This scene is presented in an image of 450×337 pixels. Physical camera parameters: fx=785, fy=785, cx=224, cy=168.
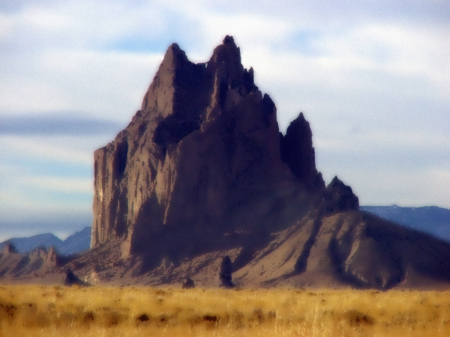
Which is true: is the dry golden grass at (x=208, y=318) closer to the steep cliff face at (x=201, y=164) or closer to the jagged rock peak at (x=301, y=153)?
the steep cliff face at (x=201, y=164)

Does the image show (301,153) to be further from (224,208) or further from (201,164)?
(201,164)

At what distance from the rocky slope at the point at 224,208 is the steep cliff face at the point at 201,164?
18 cm

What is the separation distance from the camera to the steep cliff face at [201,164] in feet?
398

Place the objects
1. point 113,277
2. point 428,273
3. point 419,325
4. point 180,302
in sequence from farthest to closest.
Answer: point 113,277, point 428,273, point 180,302, point 419,325

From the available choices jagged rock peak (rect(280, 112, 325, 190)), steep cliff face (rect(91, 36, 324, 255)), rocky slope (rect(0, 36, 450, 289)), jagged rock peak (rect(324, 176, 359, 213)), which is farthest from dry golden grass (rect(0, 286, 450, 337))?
jagged rock peak (rect(280, 112, 325, 190))

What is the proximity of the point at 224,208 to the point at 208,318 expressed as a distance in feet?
306

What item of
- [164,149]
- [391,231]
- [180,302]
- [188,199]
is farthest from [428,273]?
[180,302]

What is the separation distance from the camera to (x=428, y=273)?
97.6m

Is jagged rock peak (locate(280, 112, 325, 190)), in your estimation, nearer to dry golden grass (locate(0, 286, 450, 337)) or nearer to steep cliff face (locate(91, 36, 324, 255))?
steep cliff face (locate(91, 36, 324, 255))

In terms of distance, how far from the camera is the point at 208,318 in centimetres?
2902

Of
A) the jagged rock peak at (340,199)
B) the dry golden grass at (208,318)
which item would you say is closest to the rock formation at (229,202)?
the jagged rock peak at (340,199)

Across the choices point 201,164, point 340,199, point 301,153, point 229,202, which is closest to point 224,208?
A: point 229,202

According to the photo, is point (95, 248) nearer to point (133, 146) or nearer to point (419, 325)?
point (133, 146)

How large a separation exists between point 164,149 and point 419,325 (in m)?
101
